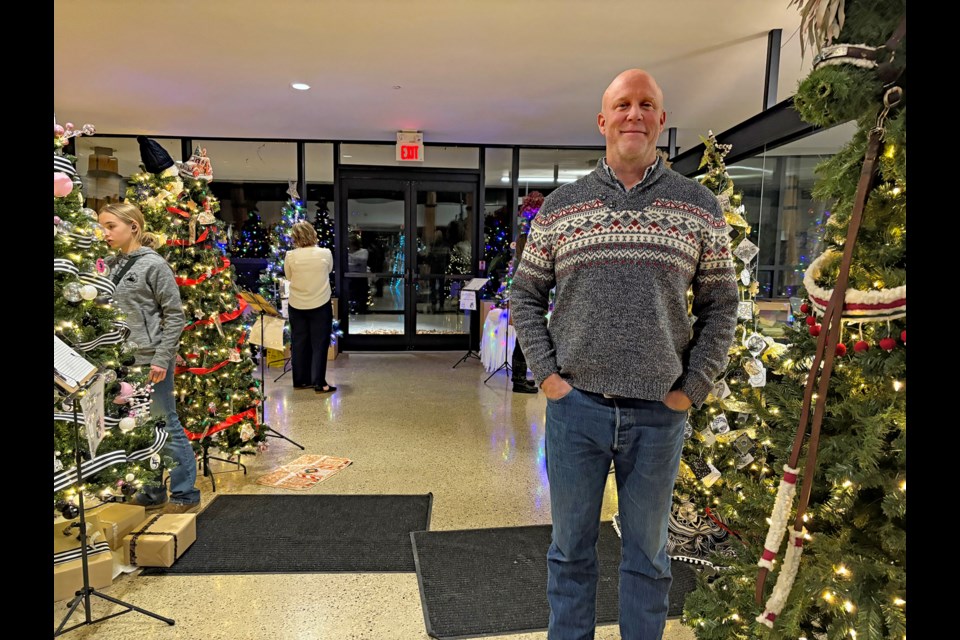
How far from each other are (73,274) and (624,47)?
3990mm

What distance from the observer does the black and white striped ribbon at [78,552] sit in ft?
7.36

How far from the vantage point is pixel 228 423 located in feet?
11.9

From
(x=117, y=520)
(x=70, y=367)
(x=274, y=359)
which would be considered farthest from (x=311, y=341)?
(x=70, y=367)

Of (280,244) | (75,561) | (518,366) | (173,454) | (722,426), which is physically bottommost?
(75,561)

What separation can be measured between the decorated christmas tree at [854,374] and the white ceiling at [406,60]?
9.83ft

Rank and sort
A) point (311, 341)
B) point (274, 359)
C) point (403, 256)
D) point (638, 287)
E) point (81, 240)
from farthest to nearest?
point (403, 256) → point (274, 359) → point (311, 341) → point (81, 240) → point (638, 287)

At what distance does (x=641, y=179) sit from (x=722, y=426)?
1494mm

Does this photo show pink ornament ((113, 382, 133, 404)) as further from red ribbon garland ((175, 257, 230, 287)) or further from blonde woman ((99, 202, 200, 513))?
red ribbon garland ((175, 257, 230, 287))

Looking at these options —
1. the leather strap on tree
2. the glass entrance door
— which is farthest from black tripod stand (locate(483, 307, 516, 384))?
the leather strap on tree

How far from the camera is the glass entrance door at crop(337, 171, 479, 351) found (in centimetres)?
856

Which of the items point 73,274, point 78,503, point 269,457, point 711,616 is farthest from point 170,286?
point 711,616

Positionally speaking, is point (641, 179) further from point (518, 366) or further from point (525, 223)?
point (525, 223)

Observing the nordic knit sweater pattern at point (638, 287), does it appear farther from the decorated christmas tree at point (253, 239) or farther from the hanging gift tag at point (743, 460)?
the decorated christmas tree at point (253, 239)

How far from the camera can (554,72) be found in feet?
16.5
